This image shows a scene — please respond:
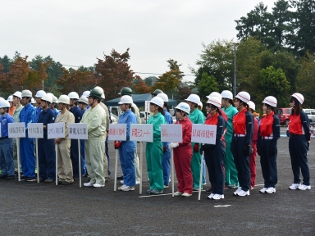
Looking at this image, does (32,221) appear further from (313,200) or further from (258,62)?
(258,62)

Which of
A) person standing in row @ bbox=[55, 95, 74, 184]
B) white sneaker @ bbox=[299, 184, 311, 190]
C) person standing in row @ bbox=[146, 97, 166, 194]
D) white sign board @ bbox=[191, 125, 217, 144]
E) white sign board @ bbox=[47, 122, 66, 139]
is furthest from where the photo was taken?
person standing in row @ bbox=[55, 95, 74, 184]

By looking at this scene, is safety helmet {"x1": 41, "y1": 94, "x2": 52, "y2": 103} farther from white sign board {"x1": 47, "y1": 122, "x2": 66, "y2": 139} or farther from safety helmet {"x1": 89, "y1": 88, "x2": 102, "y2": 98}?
safety helmet {"x1": 89, "y1": 88, "x2": 102, "y2": 98}

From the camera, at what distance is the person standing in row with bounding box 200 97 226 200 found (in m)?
11.8

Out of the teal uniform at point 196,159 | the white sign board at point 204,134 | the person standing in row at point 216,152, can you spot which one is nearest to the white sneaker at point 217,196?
the person standing in row at point 216,152

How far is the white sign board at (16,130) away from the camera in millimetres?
15289

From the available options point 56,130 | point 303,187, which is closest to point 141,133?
point 56,130

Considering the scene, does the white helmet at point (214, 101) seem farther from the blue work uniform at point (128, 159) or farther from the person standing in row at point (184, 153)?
the blue work uniform at point (128, 159)

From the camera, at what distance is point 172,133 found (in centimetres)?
1223

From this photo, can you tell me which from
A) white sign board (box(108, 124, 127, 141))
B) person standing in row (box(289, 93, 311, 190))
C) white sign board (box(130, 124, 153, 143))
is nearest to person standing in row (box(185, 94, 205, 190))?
white sign board (box(130, 124, 153, 143))

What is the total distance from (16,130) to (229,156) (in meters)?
5.48

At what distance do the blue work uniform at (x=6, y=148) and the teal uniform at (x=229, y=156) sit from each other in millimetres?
5746

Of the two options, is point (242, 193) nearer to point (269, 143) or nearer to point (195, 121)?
point (269, 143)

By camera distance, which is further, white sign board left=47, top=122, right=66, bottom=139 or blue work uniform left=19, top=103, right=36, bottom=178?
blue work uniform left=19, top=103, right=36, bottom=178

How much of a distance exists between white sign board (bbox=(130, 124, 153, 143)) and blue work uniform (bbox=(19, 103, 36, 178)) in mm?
3894
